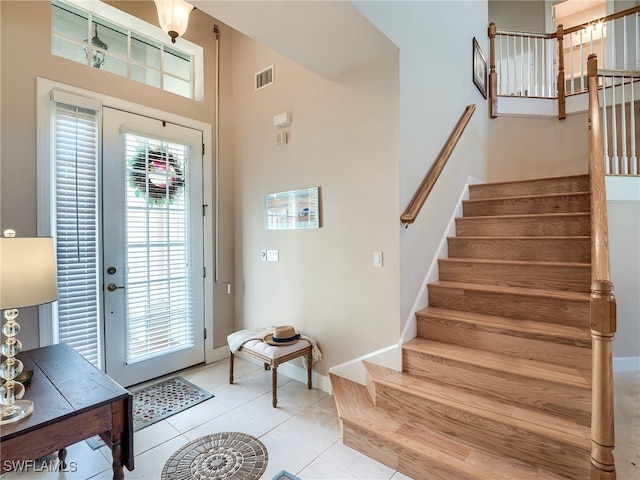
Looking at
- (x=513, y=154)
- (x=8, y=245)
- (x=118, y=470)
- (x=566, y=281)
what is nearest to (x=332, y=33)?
(x=8, y=245)

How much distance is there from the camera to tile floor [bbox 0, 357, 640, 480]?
6.15 ft

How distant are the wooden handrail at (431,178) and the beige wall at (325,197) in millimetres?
122

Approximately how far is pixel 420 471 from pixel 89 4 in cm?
421

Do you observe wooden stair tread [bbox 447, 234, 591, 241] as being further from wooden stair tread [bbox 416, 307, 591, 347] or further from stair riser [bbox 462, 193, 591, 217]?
wooden stair tread [bbox 416, 307, 591, 347]

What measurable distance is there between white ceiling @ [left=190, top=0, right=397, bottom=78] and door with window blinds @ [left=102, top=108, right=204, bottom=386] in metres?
1.47

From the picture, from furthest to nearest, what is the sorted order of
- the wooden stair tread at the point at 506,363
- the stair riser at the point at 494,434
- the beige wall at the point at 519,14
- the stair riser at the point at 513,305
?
the beige wall at the point at 519,14, the stair riser at the point at 513,305, the wooden stair tread at the point at 506,363, the stair riser at the point at 494,434

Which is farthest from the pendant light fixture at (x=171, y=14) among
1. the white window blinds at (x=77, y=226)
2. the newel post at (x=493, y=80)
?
the newel post at (x=493, y=80)

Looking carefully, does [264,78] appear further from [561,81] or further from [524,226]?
[561,81]

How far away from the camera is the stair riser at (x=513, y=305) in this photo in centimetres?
214

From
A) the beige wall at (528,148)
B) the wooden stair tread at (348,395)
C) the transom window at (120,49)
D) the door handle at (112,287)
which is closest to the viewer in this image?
the wooden stair tread at (348,395)

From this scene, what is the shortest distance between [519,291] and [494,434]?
3.48ft

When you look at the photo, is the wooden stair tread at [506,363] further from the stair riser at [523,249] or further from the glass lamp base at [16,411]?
the glass lamp base at [16,411]

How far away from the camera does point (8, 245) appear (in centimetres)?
132

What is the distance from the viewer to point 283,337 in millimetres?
2736
